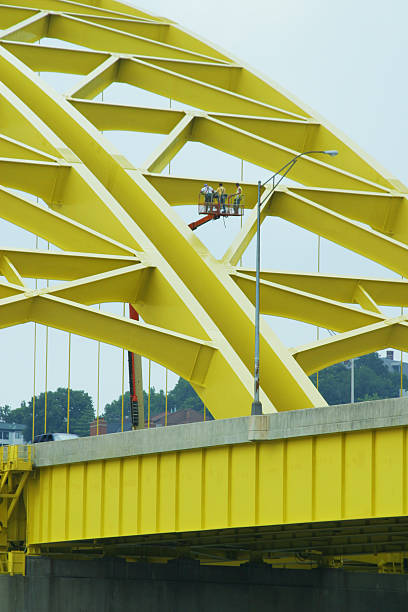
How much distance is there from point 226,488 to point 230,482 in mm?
152

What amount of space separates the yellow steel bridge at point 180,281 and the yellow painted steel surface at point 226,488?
0.12 feet

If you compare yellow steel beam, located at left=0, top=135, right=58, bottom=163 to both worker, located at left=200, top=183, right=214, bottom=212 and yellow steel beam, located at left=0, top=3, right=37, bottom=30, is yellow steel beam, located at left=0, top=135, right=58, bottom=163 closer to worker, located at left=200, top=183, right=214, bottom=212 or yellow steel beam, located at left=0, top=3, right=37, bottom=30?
worker, located at left=200, top=183, right=214, bottom=212

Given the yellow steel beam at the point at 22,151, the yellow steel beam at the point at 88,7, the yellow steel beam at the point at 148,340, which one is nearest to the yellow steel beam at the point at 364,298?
the yellow steel beam at the point at 148,340

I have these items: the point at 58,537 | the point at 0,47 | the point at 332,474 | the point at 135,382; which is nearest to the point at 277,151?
the point at 0,47

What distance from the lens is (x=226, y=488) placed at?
26359 mm

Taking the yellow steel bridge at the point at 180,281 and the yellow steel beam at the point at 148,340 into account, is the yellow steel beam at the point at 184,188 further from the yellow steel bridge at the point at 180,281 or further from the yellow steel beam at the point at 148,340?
the yellow steel beam at the point at 148,340

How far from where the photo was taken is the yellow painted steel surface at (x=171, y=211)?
3603 centimetres

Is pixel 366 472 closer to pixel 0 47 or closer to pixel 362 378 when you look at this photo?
pixel 0 47

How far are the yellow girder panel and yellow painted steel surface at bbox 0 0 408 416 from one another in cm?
547

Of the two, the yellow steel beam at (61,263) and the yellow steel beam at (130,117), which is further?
the yellow steel beam at (130,117)

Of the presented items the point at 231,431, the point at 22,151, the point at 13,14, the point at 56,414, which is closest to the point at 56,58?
the point at 13,14

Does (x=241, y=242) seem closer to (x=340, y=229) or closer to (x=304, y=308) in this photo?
(x=304, y=308)

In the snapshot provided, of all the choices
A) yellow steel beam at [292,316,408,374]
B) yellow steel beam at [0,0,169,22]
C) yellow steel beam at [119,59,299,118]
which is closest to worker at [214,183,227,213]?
yellow steel beam at [292,316,408,374]

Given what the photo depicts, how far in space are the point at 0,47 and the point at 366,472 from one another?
106 ft
